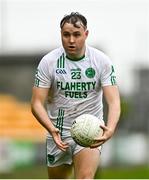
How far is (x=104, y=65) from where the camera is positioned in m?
13.1

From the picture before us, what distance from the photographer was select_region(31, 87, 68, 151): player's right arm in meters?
12.9

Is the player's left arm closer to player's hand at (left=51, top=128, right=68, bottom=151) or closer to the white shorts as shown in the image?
player's hand at (left=51, top=128, right=68, bottom=151)

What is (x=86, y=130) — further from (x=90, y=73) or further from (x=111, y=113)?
(x=90, y=73)

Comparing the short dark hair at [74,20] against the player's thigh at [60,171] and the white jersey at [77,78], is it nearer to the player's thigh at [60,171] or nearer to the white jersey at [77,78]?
the white jersey at [77,78]

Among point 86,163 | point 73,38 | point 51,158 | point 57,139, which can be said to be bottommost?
point 51,158

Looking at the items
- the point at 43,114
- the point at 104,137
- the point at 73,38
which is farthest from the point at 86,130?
the point at 73,38

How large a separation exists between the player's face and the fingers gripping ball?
0.85m

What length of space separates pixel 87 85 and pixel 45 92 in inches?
21.2

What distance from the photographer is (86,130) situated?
12672 millimetres

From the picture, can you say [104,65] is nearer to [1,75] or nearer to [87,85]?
[87,85]

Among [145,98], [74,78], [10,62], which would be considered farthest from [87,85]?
[145,98]

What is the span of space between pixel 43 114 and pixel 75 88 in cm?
53

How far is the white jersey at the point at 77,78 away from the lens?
1313cm

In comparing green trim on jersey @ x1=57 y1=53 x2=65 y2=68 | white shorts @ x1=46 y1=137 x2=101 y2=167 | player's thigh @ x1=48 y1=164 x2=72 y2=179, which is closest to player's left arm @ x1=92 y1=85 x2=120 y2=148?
green trim on jersey @ x1=57 y1=53 x2=65 y2=68
